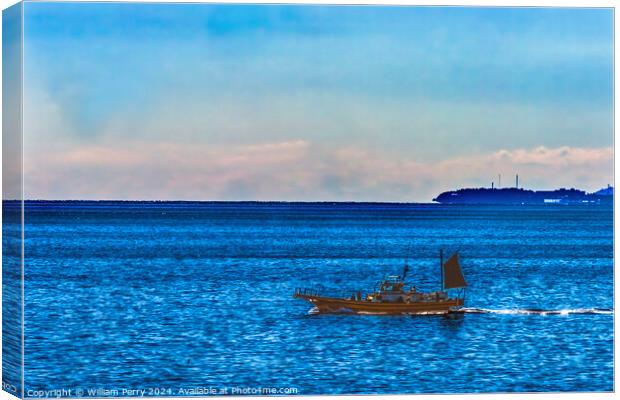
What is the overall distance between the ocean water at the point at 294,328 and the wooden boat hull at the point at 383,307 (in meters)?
0.48

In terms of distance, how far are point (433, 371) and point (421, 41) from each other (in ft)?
26.5

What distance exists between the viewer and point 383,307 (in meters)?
48.1

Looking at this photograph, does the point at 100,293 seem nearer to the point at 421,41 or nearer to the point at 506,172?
the point at 506,172

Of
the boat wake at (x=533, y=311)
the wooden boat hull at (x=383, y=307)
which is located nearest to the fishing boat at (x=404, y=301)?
the wooden boat hull at (x=383, y=307)

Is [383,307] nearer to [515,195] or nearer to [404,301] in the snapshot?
[404,301]

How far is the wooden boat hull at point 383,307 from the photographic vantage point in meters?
47.4

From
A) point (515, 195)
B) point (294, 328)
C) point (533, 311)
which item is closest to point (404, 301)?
point (533, 311)

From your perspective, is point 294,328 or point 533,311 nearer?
point 294,328

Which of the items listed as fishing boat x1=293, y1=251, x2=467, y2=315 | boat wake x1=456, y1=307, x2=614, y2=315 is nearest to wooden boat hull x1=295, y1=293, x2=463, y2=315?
fishing boat x1=293, y1=251, x2=467, y2=315

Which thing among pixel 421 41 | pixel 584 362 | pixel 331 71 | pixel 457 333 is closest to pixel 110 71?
pixel 331 71

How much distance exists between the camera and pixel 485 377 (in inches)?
1395

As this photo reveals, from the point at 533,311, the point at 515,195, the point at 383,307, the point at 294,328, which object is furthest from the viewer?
the point at 515,195

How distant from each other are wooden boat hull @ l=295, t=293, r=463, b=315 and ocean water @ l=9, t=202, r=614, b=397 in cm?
48

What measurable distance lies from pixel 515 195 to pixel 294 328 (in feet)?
85.1
